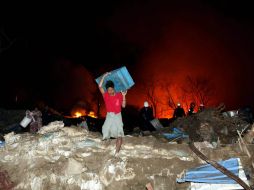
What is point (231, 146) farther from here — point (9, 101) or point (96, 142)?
point (9, 101)

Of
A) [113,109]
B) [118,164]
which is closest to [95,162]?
[118,164]

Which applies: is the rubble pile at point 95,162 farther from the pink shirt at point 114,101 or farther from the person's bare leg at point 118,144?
the pink shirt at point 114,101

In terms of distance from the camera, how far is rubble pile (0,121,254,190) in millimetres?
5605

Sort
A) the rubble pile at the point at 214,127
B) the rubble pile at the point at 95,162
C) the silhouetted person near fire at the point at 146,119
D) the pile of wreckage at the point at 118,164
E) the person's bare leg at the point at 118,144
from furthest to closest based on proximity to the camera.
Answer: the silhouetted person near fire at the point at 146,119
the rubble pile at the point at 214,127
the person's bare leg at the point at 118,144
the rubble pile at the point at 95,162
the pile of wreckage at the point at 118,164

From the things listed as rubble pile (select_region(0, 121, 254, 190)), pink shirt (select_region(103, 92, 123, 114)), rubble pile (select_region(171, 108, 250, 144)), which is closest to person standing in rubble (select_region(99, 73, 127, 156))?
pink shirt (select_region(103, 92, 123, 114))

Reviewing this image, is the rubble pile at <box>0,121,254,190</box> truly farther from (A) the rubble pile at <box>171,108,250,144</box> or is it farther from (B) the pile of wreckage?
(A) the rubble pile at <box>171,108,250,144</box>

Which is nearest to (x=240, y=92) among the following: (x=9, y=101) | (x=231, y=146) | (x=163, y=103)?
(x=163, y=103)

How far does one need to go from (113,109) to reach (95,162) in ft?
3.29

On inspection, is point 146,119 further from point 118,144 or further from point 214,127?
point 118,144

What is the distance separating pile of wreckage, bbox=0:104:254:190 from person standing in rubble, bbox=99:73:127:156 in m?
0.32

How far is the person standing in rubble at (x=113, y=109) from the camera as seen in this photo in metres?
6.23

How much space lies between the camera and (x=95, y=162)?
5988mm

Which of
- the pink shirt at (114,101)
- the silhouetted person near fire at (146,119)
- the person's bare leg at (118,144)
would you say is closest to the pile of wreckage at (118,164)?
the person's bare leg at (118,144)

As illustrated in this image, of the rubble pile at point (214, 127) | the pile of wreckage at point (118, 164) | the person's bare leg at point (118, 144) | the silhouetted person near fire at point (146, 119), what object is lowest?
the pile of wreckage at point (118, 164)
